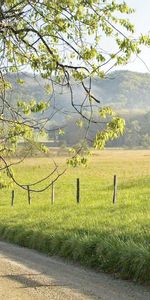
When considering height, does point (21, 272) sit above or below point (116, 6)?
below

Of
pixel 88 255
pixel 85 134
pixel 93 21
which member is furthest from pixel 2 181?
pixel 88 255

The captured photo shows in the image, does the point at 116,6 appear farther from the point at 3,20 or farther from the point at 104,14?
the point at 3,20

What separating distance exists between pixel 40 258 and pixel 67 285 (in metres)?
3.53

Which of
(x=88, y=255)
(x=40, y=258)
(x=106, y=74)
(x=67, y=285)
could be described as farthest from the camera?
(x=40, y=258)

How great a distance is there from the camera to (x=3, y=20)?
7.23 meters

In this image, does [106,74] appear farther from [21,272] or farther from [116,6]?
[21,272]

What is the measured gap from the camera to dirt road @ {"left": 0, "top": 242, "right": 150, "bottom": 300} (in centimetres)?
836

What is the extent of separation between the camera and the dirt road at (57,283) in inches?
329

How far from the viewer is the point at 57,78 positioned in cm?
804

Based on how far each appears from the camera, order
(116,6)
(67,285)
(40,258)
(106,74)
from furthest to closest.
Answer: (40,258)
(67,285)
(116,6)
(106,74)

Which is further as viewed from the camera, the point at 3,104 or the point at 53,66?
the point at 3,104

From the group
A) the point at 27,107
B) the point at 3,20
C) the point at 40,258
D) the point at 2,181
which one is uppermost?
the point at 3,20

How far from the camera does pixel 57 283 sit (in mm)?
9336

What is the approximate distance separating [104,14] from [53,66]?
4.59ft
